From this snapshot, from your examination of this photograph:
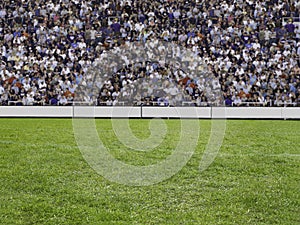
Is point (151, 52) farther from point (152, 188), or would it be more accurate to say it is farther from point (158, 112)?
point (152, 188)

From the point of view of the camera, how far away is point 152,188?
8258 millimetres

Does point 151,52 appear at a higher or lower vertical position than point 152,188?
higher

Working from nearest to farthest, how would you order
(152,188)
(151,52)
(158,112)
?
(152,188) → (158,112) → (151,52)

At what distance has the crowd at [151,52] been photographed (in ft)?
73.8

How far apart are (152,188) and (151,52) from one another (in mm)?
17405

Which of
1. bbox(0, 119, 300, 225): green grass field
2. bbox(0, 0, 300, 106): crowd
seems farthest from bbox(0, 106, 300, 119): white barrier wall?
bbox(0, 119, 300, 225): green grass field

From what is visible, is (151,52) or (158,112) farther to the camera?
(151,52)

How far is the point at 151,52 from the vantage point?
82.6ft

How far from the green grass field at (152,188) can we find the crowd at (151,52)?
9.91 metres

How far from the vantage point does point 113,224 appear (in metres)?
6.28

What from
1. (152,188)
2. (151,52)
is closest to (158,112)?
(151,52)

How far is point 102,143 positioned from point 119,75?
11272mm

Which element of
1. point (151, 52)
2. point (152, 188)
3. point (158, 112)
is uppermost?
point (151, 52)

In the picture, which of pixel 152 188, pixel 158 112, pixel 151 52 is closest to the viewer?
pixel 152 188
